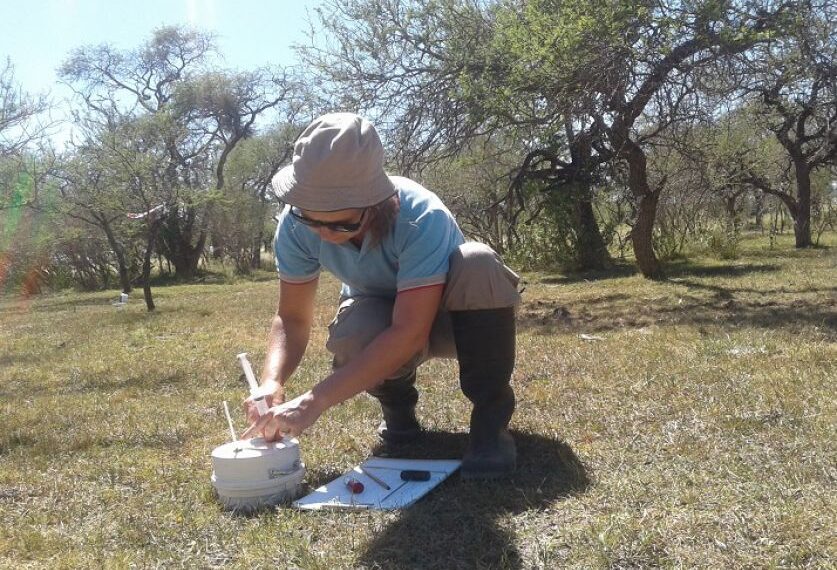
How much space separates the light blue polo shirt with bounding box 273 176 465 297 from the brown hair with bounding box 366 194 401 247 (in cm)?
2

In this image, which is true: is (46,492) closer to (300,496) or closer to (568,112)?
(300,496)

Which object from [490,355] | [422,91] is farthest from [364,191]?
[422,91]

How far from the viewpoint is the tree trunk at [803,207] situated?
1540cm

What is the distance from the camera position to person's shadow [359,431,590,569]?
1782mm

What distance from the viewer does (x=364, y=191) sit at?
2.00 m

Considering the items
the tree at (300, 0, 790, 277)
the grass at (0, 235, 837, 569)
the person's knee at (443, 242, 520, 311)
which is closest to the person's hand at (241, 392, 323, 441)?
the grass at (0, 235, 837, 569)

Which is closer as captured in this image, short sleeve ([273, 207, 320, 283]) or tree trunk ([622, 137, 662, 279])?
short sleeve ([273, 207, 320, 283])

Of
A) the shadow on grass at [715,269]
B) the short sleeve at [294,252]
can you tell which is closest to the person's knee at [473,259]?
the short sleeve at [294,252]

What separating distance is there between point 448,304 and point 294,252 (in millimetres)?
534

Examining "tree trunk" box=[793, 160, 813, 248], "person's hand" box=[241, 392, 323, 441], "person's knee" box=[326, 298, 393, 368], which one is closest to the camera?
"person's hand" box=[241, 392, 323, 441]

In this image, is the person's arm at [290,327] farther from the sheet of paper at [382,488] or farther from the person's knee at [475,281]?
the person's knee at [475,281]

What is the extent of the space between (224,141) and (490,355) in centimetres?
2715

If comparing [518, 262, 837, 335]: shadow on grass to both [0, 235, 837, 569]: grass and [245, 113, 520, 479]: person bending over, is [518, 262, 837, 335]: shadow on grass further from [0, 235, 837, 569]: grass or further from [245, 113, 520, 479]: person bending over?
[245, 113, 520, 479]: person bending over

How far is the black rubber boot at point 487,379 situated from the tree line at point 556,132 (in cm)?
444
